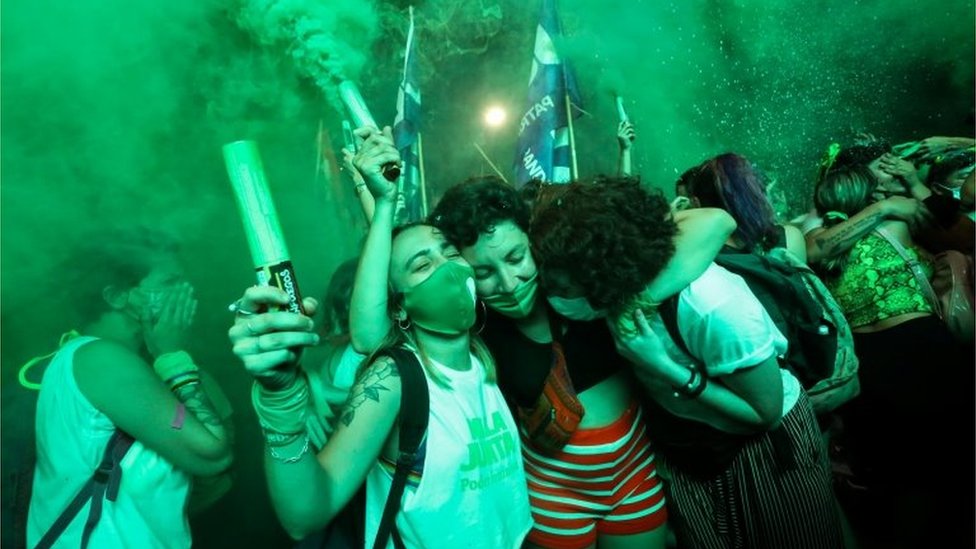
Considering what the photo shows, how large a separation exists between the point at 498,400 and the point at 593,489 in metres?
0.56

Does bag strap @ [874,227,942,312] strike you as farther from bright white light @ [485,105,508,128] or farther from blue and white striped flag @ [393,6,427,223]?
bright white light @ [485,105,508,128]

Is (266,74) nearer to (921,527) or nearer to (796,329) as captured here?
(796,329)

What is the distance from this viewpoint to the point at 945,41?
5203 millimetres

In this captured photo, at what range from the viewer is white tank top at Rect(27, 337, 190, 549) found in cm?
148

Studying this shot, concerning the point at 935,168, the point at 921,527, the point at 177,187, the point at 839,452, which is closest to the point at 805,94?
the point at 935,168

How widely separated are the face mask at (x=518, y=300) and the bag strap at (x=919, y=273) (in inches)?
88.7

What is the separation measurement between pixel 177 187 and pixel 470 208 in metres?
3.79

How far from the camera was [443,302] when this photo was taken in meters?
1.49

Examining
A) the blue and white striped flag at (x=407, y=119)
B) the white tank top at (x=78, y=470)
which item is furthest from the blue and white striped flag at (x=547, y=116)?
the white tank top at (x=78, y=470)

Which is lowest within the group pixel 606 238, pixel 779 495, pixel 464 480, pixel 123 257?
pixel 779 495

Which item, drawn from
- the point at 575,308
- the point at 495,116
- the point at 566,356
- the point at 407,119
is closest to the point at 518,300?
the point at 575,308

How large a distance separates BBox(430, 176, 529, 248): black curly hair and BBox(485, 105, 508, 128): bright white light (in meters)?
4.99

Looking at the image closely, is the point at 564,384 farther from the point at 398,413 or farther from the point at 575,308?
the point at 398,413

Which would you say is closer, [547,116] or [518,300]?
[518,300]
